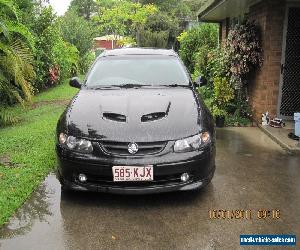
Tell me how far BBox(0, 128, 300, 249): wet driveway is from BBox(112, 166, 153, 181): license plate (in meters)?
0.41

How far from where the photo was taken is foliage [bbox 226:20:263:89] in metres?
8.31

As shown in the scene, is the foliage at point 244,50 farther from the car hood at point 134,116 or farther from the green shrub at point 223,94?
the car hood at point 134,116

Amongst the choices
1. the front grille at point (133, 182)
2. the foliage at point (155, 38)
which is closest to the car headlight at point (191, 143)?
the front grille at point (133, 182)

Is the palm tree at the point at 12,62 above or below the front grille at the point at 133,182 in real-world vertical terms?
above

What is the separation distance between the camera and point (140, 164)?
4.03 metres

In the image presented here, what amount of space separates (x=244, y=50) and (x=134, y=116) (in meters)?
4.74

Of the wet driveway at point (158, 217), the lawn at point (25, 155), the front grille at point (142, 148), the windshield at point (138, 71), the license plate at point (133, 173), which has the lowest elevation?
the wet driveway at point (158, 217)

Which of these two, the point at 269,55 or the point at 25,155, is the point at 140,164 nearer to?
the point at 25,155

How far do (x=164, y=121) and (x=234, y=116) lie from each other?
16.2 ft

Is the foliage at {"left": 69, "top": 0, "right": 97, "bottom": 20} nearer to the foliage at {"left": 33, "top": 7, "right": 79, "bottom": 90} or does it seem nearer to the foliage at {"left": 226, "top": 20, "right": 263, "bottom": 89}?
the foliage at {"left": 33, "top": 7, "right": 79, "bottom": 90}

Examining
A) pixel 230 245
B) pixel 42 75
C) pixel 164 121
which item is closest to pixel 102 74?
pixel 164 121

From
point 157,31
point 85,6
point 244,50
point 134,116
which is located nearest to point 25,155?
point 134,116

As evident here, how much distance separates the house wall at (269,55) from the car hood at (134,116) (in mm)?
3656

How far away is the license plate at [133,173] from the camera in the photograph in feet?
13.3
